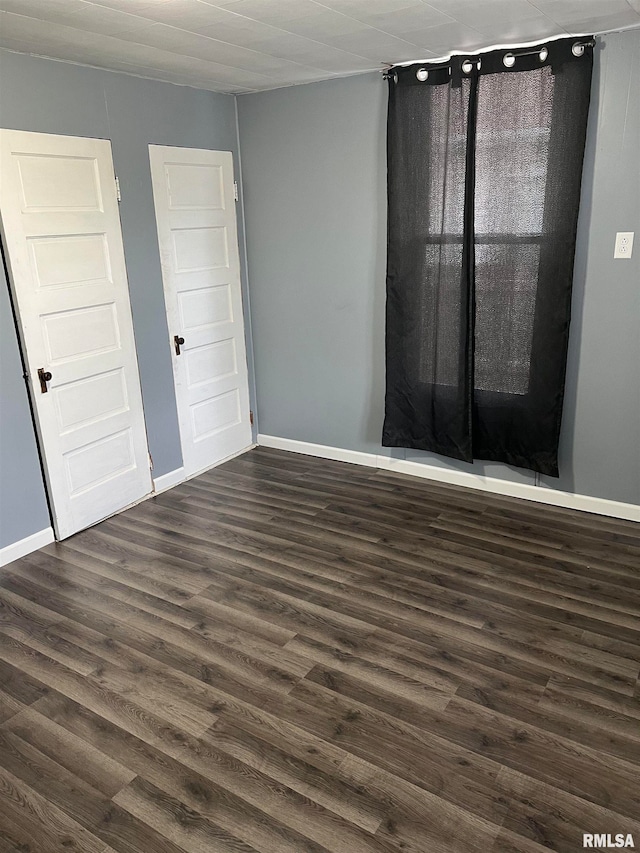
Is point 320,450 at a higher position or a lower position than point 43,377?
lower

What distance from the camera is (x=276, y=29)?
2785mm

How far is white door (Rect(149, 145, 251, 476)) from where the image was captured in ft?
12.9

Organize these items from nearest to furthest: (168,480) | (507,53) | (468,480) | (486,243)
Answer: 1. (507,53)
2. (486,243)
3. (468,480)
4. (168,480)

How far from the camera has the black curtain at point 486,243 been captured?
3238 mm

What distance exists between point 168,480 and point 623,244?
3013 millimetres

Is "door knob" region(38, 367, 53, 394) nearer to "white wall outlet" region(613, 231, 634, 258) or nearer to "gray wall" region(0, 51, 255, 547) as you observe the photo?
"gray wall" region(0, 51, 255, 547)

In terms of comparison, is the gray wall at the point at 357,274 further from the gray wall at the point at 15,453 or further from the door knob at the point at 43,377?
the gray wall at the point at 15,453

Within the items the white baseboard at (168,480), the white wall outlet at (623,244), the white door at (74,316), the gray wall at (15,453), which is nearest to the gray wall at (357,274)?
the white wall outlet at (623,244)

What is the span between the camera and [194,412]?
4316 mm

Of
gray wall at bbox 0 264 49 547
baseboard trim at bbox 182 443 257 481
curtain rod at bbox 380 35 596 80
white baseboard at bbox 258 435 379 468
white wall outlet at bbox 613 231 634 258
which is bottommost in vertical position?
baseboard trim at bbox 182 443 257 481

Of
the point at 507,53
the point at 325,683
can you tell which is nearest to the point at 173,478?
the point at 325,683

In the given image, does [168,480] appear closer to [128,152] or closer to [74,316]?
[74,316]

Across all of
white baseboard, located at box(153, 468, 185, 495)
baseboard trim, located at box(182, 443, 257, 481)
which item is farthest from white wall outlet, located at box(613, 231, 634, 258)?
white baseboard, located at box(153, 468, 185, 495)

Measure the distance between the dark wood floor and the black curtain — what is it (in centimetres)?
61
